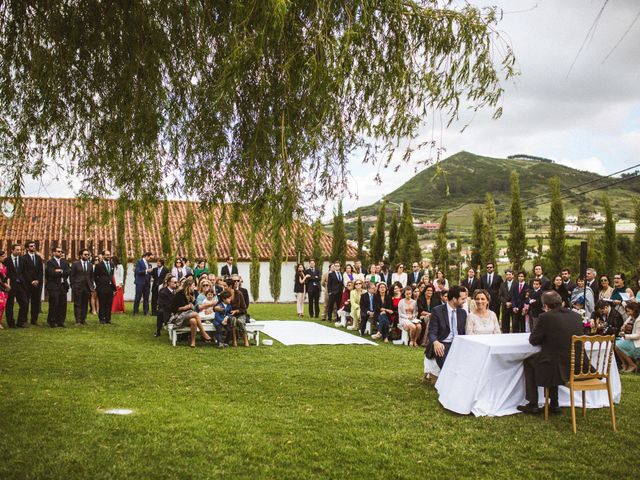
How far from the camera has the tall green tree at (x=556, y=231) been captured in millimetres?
23562

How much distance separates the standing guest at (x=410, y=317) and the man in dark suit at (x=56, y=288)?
7.93m

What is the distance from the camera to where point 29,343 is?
1062 centimetres

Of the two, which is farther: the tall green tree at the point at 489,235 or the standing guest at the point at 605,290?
the tall green tree at the point at 489,235

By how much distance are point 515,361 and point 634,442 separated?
4.91 feet

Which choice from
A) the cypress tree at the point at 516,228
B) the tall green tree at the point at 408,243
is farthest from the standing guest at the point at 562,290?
the tall green tree at the point at 408,243

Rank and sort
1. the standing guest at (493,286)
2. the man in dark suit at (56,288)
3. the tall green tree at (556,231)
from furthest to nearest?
the tall green tree at (556,231) < the standing guest at (493,286) < the man in dark suit at (56,288)

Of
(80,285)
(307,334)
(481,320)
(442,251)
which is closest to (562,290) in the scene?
(307,334)

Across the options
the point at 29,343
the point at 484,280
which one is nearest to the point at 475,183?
the point at 484,280

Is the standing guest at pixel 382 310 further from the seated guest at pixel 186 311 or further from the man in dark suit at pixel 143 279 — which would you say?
the man in dark suit at pixel 143 279

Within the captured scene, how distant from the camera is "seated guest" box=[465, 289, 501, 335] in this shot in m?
8.12

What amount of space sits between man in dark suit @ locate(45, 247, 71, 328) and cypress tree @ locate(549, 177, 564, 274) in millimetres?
18637

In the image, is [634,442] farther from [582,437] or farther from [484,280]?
[484,280]

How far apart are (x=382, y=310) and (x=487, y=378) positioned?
301 inches

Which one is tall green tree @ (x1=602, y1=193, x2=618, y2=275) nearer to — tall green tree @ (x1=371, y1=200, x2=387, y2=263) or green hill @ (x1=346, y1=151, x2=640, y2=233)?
tall green tree @ (x1=371, y1=200, x2=387, y2=263)
